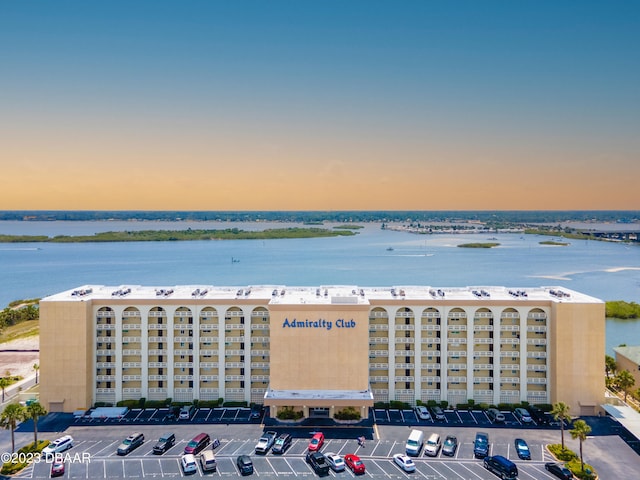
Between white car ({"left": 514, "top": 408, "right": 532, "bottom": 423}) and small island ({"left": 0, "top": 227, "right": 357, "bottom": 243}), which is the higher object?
small island ({"left": 0, "top": 227, "right": 357, "bottom": 243})

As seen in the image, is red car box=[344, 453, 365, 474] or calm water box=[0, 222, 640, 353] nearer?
red car box=[344, 453, 365, 474]

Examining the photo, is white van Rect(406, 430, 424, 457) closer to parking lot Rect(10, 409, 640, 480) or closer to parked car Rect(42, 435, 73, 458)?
parking lot Rect(10, 409, 640, 480)

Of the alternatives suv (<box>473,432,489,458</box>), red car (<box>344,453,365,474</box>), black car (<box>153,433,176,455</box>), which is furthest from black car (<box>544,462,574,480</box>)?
black car (<box>153,433,176,455</box>)

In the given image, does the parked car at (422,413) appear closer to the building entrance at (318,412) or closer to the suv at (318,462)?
the building entrance at (318,412)

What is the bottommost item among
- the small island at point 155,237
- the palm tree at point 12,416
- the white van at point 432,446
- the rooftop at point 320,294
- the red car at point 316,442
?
the white van at point 432,446

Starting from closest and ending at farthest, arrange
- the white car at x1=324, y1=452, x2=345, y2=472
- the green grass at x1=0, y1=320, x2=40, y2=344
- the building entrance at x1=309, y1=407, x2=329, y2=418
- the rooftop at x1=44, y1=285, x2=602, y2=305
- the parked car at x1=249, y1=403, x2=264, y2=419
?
the white car at x1=324, y1=452, x2=345, y2=472 → the building entrance at x1=309, y1=407, x2=329, y2=418 → the parked car at x1=249, y1=403, x2=264, y2=419 → the rooftop at x1=44, y1=285, x2=602, y2=305 → the green grass at x1=0, y1=320, x2=40, y2=344

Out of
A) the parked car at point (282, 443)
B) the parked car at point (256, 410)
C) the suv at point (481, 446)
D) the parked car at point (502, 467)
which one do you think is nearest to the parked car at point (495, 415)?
the suv at point (481, 446)

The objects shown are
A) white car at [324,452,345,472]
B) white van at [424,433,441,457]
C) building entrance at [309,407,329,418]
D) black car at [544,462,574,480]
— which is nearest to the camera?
black car at [544,462,574,480]
